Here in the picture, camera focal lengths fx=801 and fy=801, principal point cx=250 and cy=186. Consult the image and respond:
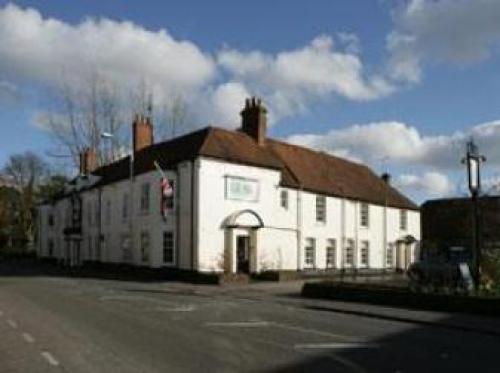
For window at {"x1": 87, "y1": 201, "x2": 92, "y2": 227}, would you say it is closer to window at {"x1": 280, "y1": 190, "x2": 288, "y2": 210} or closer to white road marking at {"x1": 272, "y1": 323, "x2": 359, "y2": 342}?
window at {"x1": 280, "y1": 190, "x2": 288, "y2": 210}

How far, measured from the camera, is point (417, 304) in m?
26.0

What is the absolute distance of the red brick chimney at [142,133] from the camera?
2246 inches

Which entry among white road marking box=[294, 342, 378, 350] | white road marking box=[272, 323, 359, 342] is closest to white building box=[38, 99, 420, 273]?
A: white road marking box=[272, 323, 359, 342]

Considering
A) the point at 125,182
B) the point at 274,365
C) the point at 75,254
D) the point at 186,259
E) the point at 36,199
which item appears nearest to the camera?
the point at 274,365

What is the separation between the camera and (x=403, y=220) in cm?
6291

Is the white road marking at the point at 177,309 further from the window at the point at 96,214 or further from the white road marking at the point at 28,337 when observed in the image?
the window at the point at 96,214

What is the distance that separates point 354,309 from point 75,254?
1671 inches

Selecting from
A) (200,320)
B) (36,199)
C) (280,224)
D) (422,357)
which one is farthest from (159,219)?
(36,199)

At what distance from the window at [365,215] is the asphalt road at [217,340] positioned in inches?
1197

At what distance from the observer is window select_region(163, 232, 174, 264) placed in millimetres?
44562

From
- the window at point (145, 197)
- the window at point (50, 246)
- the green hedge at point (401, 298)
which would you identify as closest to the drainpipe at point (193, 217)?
the window at point (145, 197)

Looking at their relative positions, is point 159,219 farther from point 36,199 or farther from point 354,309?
point 36,199

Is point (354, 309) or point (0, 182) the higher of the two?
point (0, 182)

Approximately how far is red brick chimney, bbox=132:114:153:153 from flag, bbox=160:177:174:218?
12727 mm
